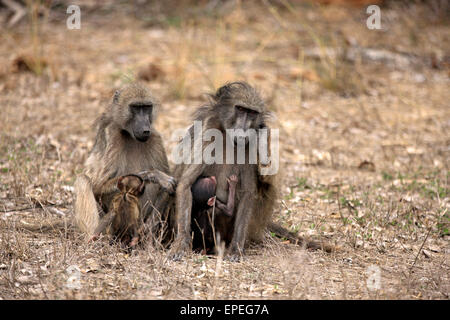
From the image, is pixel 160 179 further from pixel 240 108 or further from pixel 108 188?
pixel 240 108

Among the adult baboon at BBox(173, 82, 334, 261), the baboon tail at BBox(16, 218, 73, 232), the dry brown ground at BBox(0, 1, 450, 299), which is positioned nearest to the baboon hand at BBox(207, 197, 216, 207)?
the adult baboon at BBox(173, 82, 334, 261)

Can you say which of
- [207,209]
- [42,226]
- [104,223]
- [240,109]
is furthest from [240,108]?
[42,226]

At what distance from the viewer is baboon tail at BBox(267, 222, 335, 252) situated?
484cm

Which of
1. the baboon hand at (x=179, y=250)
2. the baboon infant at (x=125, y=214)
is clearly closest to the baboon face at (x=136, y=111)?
the baboon infant at (x=125, y=214)

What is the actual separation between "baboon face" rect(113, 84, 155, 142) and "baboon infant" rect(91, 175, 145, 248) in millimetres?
388

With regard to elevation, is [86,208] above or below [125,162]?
below

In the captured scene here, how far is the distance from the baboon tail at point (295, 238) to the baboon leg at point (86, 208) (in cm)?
153

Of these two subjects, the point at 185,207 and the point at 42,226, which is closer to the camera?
the point at 185,207

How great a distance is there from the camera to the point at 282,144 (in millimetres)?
7910

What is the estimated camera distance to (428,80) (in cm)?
1059

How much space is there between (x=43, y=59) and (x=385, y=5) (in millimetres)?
8241

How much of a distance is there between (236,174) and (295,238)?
775mm

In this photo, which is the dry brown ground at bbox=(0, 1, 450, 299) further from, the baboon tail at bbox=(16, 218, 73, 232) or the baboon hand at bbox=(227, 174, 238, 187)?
the baboon hand at bbox=(227, 174, 238, 187)
